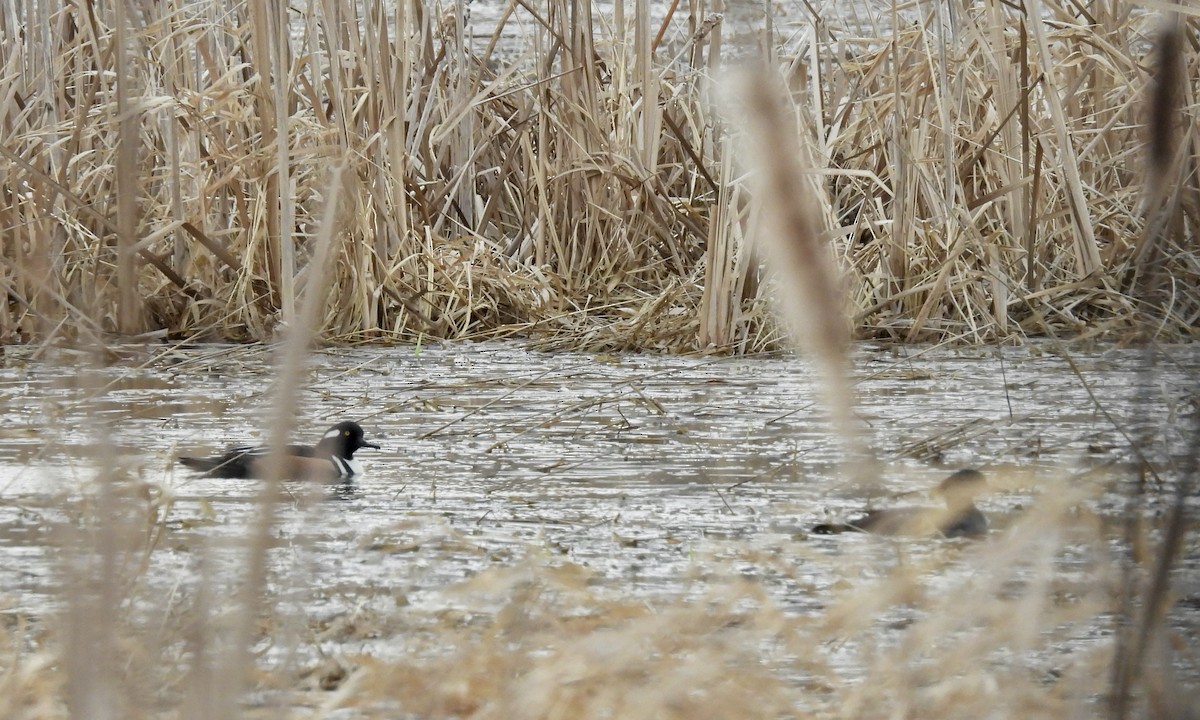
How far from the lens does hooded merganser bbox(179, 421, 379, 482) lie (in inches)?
136

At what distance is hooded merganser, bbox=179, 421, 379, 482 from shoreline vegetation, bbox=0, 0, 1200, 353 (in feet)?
3.72

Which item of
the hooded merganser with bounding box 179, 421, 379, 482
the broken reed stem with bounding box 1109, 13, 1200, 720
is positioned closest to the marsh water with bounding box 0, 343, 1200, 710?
the hooded merganser with bounding box 179, 421, 379, 482

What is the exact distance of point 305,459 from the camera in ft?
12.0

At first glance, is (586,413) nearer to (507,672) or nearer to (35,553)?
(35,553)

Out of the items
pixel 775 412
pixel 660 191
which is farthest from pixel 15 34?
pixel 775 412

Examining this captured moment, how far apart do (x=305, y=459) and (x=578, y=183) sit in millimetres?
2427

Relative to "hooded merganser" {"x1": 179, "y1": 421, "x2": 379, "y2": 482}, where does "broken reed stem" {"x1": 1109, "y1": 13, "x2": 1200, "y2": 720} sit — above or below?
above

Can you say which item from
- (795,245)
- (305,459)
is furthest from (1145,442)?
(305,459)

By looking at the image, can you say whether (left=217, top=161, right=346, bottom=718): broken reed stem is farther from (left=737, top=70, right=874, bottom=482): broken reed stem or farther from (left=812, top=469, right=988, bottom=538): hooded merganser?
(left=812, top=469, right=988, bottom=538): hooded merganser

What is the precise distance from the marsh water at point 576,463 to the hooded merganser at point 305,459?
41 millimetres

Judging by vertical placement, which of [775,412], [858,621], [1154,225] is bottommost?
[775,412]

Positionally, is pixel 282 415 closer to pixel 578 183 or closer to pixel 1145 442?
pixel 1145 442

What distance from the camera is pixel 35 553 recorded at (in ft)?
9.07

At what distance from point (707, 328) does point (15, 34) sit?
262 centimetres
